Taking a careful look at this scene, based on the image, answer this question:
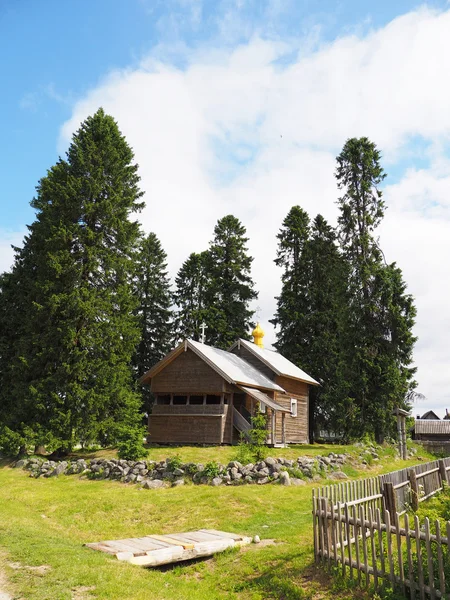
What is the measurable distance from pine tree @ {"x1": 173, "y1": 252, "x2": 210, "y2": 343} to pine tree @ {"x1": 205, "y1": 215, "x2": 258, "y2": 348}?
608mm

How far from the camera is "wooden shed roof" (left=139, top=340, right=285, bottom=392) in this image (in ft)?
94.8

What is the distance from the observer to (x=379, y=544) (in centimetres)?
812

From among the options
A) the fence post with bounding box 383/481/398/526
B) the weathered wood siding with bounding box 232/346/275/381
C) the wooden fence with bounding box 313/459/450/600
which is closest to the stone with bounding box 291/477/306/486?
the wooden fence with bounding box 313/459/450/600

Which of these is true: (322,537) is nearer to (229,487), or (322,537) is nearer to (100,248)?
(229,487)

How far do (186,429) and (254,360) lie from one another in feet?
28.4

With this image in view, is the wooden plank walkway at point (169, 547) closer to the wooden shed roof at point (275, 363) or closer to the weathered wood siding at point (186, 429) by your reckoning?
the weathered wood siding at point (186, 429)

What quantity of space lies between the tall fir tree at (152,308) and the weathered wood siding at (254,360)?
1037 centimetres

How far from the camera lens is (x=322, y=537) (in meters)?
8.78

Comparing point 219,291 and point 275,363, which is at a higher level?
point 219,291

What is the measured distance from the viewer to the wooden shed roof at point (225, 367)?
94.8 feet

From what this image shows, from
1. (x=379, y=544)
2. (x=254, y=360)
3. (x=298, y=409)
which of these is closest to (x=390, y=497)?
(x=379, y=544)

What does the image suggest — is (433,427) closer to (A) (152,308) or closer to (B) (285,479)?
(A) (152,308)

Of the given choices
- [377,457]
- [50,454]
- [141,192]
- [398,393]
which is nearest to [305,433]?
[398,393]

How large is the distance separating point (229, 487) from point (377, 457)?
12366 mm
